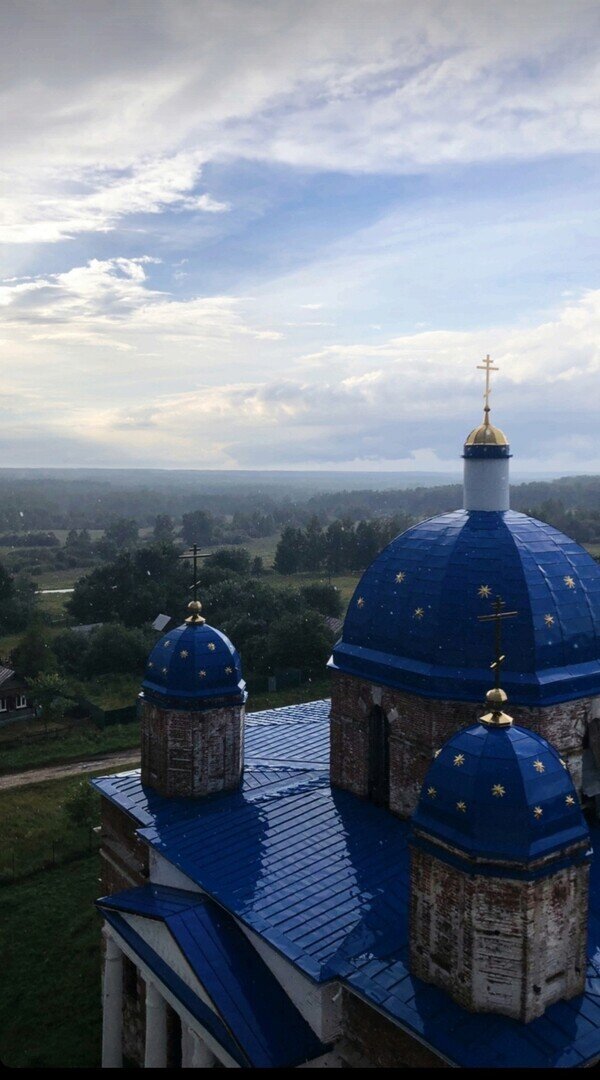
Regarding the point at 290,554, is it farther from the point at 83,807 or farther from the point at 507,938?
the point at 507,938

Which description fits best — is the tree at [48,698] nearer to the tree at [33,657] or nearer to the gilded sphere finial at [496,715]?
the tree at [33,657]

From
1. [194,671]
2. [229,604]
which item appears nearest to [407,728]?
[194,671]

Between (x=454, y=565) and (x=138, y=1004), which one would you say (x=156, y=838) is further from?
(x=454, y=565)

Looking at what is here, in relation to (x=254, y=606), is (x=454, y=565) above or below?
above

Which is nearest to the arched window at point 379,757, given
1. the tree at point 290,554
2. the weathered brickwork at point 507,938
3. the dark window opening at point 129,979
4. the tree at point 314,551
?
the weathered brickwork at point 507,938

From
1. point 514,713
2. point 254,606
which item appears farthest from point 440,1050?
point 254,606

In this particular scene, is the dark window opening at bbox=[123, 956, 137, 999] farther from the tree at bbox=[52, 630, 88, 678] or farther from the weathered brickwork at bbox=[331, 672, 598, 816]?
the tree at bbox=[52, 630, 88, 678]
